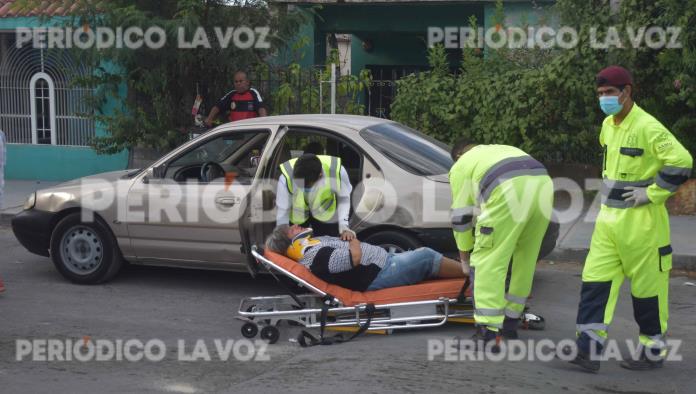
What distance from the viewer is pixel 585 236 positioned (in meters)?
10.5

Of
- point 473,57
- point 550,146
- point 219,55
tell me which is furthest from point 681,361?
point 219,55

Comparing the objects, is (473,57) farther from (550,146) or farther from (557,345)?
(557,345)

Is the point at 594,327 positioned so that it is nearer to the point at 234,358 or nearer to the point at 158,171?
the point at 234,358

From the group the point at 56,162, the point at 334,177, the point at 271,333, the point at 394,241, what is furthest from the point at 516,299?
the point at 56,162

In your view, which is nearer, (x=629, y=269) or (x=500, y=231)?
(x=629, y=269)

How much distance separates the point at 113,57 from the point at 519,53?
17.8 ft

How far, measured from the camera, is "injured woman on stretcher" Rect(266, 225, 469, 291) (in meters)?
6.86

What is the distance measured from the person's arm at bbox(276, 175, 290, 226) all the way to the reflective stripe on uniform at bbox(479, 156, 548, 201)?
70.2 inches

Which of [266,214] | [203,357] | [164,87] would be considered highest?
[164,87]

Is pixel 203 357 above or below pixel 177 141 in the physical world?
below

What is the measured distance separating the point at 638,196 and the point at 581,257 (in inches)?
160

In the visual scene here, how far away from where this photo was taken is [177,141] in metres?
13.4

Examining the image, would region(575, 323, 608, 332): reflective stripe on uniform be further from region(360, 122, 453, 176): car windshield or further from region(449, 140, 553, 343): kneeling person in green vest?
region(360, 122, 453, 176): car windshield

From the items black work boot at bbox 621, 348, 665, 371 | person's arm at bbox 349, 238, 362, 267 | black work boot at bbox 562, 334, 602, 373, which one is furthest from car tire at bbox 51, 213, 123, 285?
black work boot at bbox 621, 348, 665, 371
